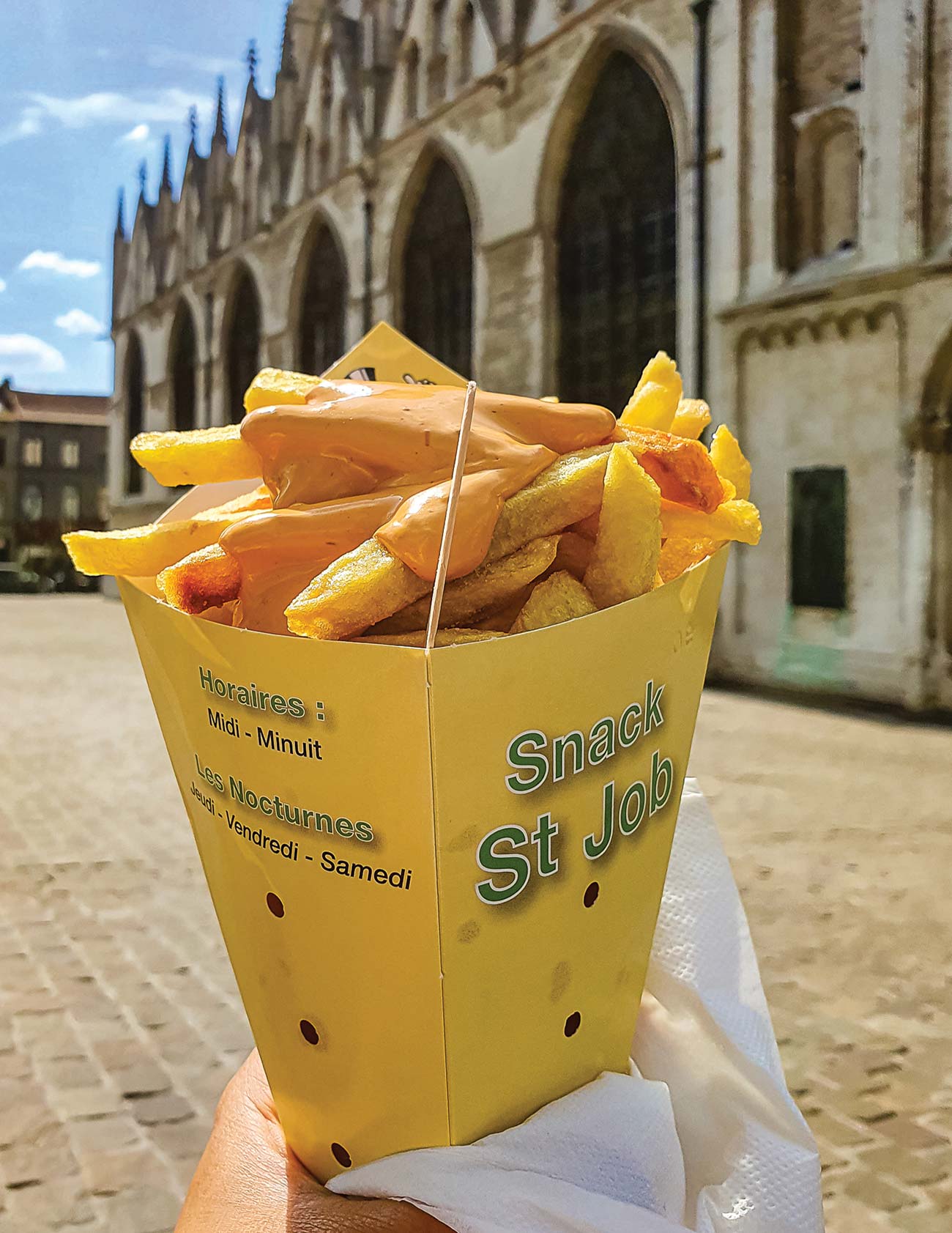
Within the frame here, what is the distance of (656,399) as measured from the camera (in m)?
1.41

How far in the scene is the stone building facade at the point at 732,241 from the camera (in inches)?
416

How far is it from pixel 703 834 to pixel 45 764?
7.36 metres

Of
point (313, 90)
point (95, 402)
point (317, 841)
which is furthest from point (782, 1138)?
point (95, 402)

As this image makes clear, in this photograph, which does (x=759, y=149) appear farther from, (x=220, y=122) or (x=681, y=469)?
(x=220, y=122)

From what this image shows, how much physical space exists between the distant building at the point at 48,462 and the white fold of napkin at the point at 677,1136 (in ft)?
204

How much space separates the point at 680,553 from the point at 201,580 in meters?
0.58

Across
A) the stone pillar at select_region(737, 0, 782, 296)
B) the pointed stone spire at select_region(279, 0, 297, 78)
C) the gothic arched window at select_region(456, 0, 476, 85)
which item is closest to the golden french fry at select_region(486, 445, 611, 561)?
the stone pillar at select_region(737, 0, 782, 296)

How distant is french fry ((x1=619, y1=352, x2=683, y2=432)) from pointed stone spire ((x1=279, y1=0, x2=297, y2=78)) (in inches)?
1046

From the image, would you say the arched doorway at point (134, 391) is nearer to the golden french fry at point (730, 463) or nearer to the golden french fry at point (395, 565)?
the golden french fry at point (730, 463)

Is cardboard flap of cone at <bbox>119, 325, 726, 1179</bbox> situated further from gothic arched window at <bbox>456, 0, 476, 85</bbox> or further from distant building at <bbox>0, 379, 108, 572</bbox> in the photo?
distant building at <bbox>0, 379, 108, 572</bbox>

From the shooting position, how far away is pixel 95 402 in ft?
221

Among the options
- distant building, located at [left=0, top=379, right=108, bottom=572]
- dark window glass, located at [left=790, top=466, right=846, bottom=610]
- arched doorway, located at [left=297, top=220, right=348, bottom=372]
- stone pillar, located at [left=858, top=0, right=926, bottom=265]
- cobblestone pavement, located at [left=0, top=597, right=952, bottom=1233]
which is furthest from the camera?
distant building, located at [left=0, top=379, right=108, bottom=572]

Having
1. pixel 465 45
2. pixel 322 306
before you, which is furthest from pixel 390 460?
pixel 322 306

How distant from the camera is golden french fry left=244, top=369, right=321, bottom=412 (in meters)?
1.27
